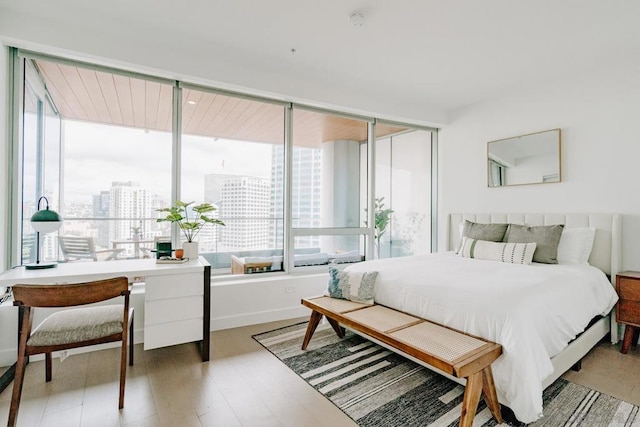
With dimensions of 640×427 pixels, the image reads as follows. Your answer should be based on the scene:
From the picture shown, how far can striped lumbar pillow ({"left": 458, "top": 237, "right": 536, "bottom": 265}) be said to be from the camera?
3008mm

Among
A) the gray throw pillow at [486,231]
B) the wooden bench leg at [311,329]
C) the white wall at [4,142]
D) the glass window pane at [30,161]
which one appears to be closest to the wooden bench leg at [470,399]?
the wooden bench leg at [311,329]

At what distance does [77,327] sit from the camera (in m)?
1.83

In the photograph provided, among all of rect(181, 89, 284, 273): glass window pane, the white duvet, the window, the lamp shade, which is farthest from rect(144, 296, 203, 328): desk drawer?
the window

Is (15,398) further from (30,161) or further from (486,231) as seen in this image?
(486,231)

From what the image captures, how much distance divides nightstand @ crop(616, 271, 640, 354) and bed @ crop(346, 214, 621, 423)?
71 mm

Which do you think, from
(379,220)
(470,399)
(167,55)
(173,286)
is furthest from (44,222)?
(379,220)

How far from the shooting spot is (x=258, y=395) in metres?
2.02

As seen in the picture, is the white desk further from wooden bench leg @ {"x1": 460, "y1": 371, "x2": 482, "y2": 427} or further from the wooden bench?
wooden bench leg @ {"x1": 460, "y1": 371, "x2": 482, "y2": 427}

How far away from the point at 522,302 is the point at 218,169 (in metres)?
2.92

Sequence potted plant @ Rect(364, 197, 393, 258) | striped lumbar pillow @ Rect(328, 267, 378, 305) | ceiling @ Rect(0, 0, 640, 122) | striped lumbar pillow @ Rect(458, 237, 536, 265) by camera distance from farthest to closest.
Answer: potted plant @ Rect(364, 197, 393, 258)
striped lumbar pillow @ Rect(458, 237, 536, 265)
striped lumbar pillow @ Rect(328, 267, 378, 305)
ceiling @ Rect(0, 0, 640, 122)

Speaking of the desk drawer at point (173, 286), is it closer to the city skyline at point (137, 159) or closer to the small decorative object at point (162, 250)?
the small decorative object at point (162, 250)

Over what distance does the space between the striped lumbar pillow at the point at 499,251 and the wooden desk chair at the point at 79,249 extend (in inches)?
141

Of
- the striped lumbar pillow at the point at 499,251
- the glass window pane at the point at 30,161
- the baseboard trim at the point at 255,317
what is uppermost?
the glass window pane at the point at 30,161

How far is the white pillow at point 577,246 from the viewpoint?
3.01 metres
